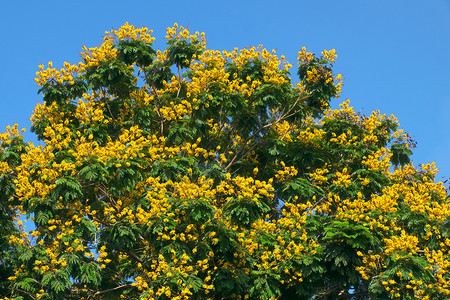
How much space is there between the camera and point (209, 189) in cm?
1392

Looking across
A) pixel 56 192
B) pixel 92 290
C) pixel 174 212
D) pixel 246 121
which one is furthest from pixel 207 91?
pixel 92 290

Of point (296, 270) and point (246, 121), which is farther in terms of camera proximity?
point (246, 121)

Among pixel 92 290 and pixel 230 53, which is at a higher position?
pixel 230 53

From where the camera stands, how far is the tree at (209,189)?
12.6 meters

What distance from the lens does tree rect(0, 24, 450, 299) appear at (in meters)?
12.6

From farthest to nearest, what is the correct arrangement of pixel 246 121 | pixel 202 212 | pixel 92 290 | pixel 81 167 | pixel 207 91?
pixel 246 121, pixel 207 91, pixel 92 290, pixel 81 167, pixel 202 212

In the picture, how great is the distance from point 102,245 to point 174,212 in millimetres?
1922

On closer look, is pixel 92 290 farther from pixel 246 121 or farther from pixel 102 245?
pixel 246 121

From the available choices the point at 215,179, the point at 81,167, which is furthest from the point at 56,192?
the point at 215,179

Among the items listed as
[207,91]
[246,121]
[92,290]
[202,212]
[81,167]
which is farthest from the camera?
[246,121]

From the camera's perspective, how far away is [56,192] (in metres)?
12.6

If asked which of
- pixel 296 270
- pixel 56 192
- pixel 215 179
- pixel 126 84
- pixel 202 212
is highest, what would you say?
pixel 126 84

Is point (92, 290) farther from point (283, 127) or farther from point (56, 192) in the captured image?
point (283, 127)

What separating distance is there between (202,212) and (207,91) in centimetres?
390
